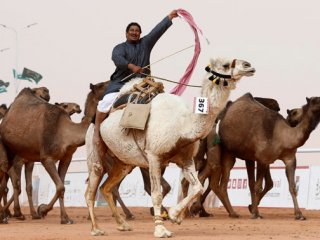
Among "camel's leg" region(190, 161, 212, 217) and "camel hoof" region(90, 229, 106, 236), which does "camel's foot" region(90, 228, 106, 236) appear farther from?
"camel's leg" region(190, 161, 212, 217)

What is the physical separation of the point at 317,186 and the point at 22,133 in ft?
21.4

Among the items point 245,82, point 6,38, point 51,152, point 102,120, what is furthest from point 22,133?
point 6,38

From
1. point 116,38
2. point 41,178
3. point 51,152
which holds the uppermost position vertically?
point 116,38

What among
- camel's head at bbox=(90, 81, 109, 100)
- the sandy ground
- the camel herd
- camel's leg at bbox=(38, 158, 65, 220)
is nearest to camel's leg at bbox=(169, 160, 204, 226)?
the sandy ground

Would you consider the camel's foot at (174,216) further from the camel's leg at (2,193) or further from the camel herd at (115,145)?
the camel's leg at (2,193)

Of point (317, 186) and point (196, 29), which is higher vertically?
point (196, 29)

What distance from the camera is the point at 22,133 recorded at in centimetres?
1808

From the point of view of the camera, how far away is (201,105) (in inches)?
484

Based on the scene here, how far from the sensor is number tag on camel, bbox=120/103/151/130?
41.4ft

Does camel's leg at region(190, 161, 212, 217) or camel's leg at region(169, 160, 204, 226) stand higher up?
camel's leg at region(169, 160, 204, 226)

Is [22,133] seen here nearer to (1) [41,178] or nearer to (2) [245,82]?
(1) [41,178]

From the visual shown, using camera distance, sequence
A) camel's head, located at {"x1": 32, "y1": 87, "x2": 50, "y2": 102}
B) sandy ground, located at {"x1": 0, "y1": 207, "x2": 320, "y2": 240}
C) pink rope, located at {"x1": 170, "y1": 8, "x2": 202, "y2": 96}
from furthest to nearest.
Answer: camel's head, located at {"x1": 32, "y1": 87, "x2": 50, "y2": 102} → pink rope, located at {"x1": 170, "y1": 8, "x2": 202, "y2": 96} → sandy ground, located at {"x1": 0, "y1": 207, "x2": 320, "y2": 240}

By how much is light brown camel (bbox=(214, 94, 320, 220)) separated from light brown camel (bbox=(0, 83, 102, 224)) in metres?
2.63

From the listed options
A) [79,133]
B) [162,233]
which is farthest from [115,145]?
[79,133]
